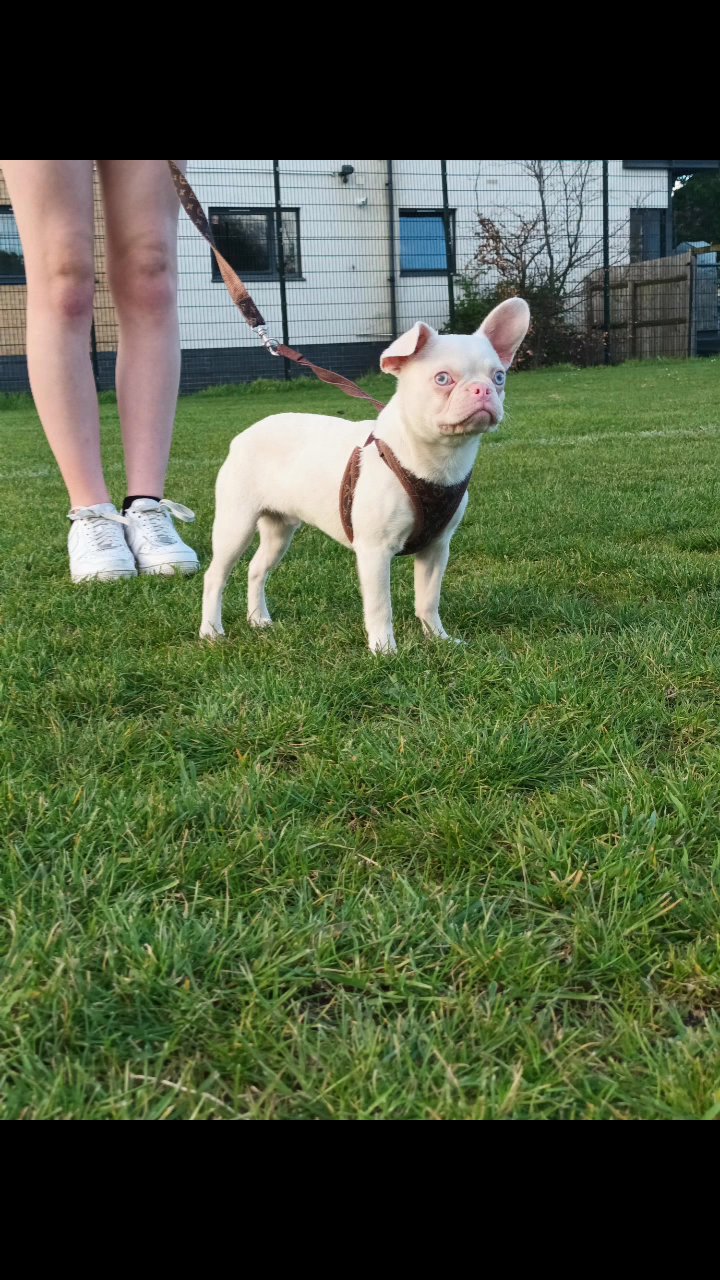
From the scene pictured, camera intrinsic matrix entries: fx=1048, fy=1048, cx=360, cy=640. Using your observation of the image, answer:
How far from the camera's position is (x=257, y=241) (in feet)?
55.6

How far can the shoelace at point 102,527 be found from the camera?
345 centimetres

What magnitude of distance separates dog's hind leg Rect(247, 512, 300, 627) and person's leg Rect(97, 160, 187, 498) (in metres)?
0.89

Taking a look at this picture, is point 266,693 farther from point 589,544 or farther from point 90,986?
point 589,544

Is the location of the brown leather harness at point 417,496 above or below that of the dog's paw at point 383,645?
above

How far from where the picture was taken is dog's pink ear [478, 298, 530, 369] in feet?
7.96

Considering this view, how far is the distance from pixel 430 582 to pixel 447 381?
565 millimetres

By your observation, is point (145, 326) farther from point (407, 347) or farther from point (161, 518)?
point (407, 347)

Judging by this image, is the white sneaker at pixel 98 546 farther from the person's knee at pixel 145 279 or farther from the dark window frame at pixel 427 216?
the dark window frame at pixel 427 216

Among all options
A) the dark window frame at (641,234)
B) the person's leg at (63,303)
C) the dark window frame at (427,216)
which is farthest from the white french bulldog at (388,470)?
the dark window frame at (641,234)

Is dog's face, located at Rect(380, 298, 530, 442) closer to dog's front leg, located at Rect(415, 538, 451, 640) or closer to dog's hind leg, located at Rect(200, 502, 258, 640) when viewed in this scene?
dog's front leg, located at Rect(415, 538, 451, 640)

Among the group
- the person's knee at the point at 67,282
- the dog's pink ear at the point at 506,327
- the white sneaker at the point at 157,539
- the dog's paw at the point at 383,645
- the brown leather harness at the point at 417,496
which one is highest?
the person's knee at the point at 67,282

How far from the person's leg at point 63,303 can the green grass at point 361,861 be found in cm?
78

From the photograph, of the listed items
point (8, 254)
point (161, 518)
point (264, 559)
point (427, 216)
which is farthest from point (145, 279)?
point (427, 216)
